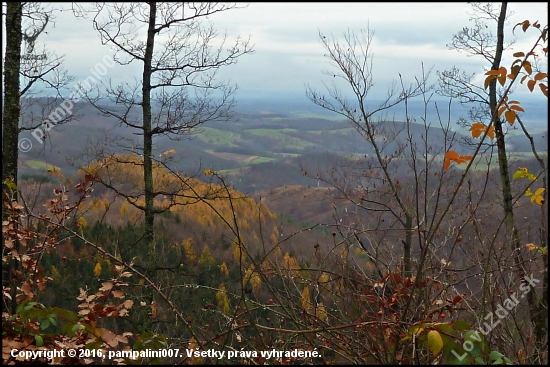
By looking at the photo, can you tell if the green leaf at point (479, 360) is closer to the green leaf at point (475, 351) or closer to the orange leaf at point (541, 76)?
the green leaf at point (475, 351)

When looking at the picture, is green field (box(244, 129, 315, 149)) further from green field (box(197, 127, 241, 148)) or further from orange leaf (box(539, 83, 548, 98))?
orange leaf (box(539, 83, 548, 98))

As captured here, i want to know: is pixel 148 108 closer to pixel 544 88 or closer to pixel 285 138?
pixel 544 88

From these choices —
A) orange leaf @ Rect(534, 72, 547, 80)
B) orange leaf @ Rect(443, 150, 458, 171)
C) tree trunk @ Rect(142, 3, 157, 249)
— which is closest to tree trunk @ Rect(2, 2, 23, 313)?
tree trunk @ Rect(142, 3, 157, 249)

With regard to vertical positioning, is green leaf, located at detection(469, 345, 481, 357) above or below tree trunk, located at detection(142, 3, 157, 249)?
below

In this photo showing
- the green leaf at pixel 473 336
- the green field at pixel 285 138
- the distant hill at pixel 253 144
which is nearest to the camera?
the green leaf at pixel 473 336

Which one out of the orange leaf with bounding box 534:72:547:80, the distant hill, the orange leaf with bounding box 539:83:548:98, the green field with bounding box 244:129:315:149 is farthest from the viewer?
the green field with bounding box 244:129:315:149

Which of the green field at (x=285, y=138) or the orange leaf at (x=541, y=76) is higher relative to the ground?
the orange leaf at (x=541, y=76)

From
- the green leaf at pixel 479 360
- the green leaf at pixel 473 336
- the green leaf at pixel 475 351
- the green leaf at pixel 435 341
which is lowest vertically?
the green leaf at pixel 479 360

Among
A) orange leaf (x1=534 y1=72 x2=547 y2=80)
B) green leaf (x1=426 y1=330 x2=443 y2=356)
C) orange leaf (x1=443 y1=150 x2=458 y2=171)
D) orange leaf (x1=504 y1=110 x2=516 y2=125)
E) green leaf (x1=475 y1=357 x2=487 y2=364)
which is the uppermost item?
orange leaf (x1=534 y1=72 x2=547 y2=80)

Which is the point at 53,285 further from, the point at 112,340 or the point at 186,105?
the point at 112,340

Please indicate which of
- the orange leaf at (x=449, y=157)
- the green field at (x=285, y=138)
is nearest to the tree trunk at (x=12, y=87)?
the orange leaf at (x=449, y=157)

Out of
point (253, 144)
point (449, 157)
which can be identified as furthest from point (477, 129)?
point (253, 144)

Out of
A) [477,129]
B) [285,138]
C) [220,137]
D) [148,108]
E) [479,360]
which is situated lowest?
[285,138]

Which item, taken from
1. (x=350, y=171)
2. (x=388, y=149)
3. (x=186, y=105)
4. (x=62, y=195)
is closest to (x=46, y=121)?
(x=186, y=105)
